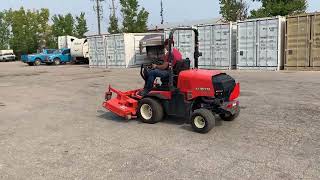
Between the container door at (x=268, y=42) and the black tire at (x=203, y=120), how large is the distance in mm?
14845

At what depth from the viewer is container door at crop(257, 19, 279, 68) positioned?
826 inches

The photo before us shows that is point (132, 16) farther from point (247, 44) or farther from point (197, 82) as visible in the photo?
point (197, 82)

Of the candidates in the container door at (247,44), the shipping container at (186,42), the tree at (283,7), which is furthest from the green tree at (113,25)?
the container door at (247,44)

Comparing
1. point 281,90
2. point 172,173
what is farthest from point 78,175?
point 281,90

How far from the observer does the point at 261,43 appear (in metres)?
21.5

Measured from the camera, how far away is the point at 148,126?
829 centimetres

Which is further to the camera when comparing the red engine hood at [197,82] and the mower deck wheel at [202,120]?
the red engine hood at [197,82]

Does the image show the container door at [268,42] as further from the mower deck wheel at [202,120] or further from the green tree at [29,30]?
the green tree at [29,30]

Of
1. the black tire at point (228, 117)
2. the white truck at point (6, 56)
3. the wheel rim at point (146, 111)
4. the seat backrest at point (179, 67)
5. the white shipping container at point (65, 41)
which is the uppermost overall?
the white shipping container at point (65, 41)

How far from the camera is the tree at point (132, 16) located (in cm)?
4712

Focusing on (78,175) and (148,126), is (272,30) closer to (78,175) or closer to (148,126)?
(148,126)

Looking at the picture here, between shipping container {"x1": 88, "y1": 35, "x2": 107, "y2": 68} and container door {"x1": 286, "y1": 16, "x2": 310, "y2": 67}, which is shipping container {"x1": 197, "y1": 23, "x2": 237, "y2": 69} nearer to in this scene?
container door {"x1": 286, "y1": 16, "x2": 310, "y2": 67}

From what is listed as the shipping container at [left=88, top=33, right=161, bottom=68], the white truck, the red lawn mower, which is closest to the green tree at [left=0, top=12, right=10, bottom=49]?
the white truck

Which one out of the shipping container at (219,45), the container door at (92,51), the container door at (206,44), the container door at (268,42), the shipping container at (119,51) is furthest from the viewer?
the container door at (92,51)
